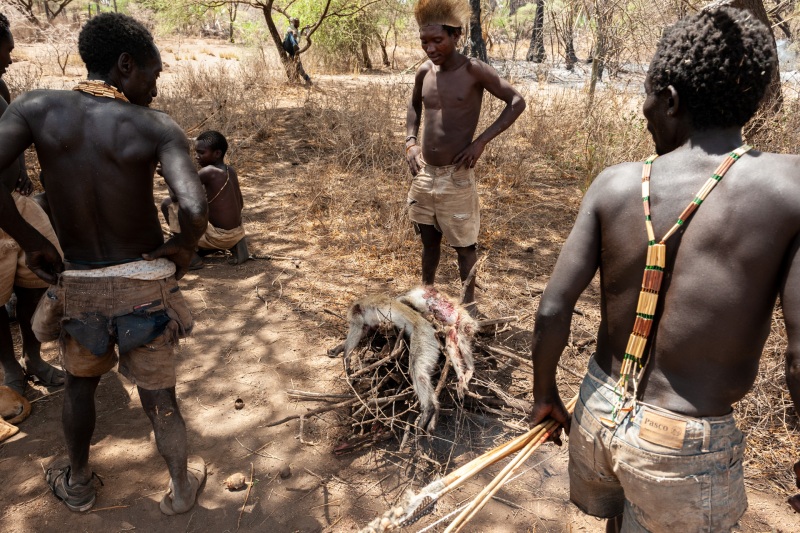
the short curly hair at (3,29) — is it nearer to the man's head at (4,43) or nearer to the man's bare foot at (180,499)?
the man's head at (4,43)

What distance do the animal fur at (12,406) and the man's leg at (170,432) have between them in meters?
1.14

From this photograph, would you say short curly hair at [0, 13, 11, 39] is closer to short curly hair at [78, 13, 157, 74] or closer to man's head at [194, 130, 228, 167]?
short curly hair at [78, 13, 157, 74]

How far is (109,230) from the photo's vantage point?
2191 millimetres

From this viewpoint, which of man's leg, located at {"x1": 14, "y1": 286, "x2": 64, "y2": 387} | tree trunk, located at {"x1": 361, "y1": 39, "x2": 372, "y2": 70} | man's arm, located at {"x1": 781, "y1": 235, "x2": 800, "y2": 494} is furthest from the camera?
tree trunk, located at {"x1": 361, "y1": 39, "x2": 372, "y2": 70}

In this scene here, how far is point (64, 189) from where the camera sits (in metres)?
2.11

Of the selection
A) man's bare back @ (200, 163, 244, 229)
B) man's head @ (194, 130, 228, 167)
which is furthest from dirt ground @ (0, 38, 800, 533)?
man's head @ (194, 130, 228, 167)

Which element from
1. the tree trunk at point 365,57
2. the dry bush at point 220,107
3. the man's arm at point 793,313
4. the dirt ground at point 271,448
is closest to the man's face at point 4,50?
the dirt ground at point 271,448

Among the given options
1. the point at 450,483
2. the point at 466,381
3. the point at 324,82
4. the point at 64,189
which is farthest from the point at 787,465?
the point at 324,82

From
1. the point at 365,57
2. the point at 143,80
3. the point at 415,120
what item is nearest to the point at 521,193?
the point at 415,120

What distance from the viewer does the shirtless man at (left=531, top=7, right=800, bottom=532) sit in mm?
1299

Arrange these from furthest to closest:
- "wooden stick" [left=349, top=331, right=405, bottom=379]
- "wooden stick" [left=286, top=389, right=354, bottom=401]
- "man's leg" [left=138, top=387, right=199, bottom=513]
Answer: "wooden stick" [left=286, top=389, right=354, bottom=401] < "wooden stick" [left=349, top=331, right=405, bottom=379] < "man's leg" [left=138, top=387, right=199, bottom=513]

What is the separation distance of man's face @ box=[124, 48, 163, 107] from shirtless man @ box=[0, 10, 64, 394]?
1313 mm

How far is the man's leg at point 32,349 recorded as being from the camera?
128 inches

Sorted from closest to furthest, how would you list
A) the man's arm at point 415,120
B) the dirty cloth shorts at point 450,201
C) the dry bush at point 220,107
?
the dirty cloth shorts at point 450,201, the man's arm at point 415,120, the dry bush at point 220,107
